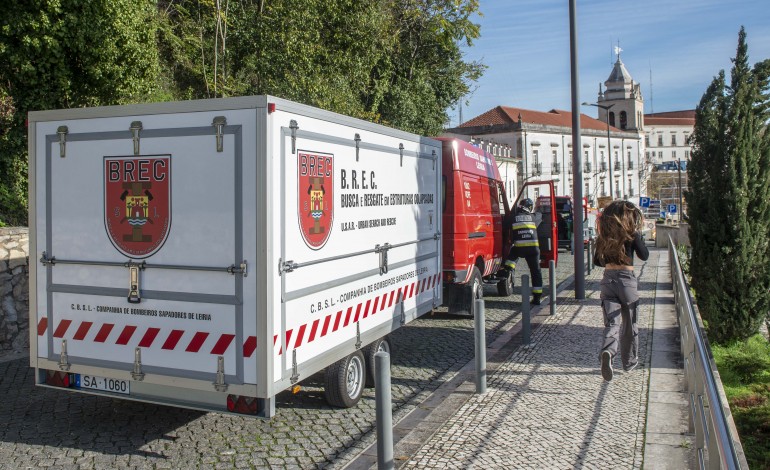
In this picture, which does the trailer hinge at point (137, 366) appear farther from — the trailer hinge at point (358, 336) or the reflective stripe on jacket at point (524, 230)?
the reflective stripe on jacket at point (524, 230)

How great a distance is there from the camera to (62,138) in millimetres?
5676

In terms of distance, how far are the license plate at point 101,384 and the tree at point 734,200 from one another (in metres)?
7.77

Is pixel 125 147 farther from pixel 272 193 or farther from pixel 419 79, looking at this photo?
pixel 419 79

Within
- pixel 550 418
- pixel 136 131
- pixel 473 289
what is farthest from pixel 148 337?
pixel 473 289

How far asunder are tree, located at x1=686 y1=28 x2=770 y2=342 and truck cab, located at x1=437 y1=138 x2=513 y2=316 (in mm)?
3172

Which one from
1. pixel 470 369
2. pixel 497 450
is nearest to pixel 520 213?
pixel 470 369

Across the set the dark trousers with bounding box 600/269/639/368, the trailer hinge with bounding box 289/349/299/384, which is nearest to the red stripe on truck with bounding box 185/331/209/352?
the trailer hinge with bounding box 289/349/299/384

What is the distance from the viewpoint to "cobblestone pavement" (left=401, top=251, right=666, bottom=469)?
5336mm

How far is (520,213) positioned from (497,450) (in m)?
8.15

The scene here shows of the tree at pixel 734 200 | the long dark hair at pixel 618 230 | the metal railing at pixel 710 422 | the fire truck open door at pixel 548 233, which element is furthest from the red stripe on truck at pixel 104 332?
the fire truck open door at pixel 548 233

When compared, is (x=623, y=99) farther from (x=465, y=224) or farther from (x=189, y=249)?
(x=189, y=249)

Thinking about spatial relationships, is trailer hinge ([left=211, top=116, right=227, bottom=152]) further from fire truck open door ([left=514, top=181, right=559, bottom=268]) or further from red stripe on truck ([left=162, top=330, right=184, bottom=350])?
fire truck open door ([left=514, top=181, right=559, bottom=268])

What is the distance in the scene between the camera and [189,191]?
527 centimetres

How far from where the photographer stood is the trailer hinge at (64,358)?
572 centimetres
